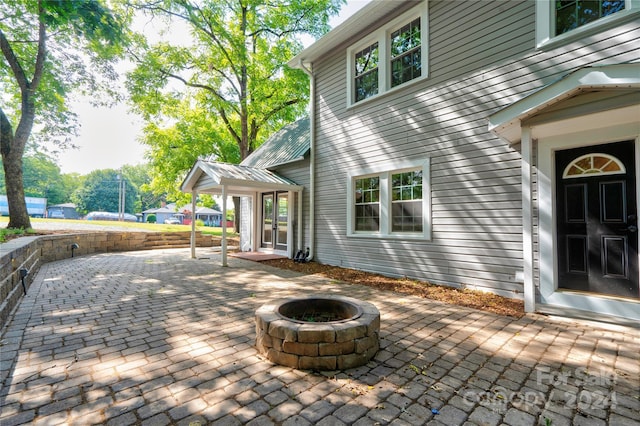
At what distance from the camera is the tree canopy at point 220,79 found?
570 inches

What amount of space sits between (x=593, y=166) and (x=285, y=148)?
808cm

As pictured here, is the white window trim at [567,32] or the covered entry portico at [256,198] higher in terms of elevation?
the white window trim at [567,32]

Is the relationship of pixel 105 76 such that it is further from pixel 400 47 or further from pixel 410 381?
pixel 410 381

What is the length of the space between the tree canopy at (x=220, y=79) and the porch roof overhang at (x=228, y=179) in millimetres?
7330

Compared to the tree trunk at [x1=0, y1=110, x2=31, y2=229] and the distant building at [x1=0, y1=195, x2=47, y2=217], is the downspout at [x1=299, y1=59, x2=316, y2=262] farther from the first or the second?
the distant building at [x1=0, y1=195, x2=47, y2=217]

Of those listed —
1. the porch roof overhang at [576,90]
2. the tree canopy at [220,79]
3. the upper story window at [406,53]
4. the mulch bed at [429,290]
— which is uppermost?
the tree canopy at [220,79]

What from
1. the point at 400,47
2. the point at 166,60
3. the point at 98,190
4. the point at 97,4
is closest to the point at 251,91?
the point at 166,60

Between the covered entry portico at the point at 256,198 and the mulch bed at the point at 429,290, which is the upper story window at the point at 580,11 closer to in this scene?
the mulch bed at the point at 429,290

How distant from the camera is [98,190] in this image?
62.5 metres

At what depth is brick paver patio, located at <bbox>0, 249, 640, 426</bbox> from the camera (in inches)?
73.4

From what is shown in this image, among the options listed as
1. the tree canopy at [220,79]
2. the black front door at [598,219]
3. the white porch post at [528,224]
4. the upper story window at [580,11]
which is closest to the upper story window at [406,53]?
the upper story window at [580,11]

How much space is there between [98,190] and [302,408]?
255 ft

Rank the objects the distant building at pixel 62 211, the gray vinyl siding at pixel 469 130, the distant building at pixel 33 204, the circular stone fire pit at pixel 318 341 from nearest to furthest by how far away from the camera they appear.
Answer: the circular stone fire pit at pixel 318 341
the gray vinyl siding at pixel 469 130
the distant building at pixel 33 204
the distant building at pixel 62 211

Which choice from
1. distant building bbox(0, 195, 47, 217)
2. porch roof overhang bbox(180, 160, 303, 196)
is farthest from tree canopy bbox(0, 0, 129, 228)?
distant building bbox(0, 195, 47, 217)
